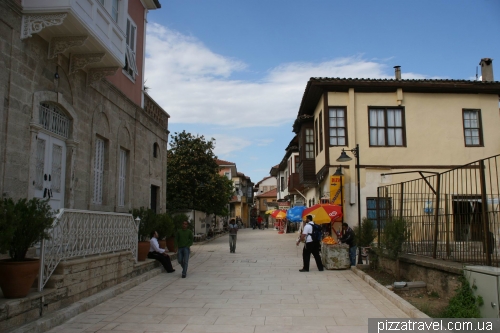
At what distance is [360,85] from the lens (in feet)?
69.7

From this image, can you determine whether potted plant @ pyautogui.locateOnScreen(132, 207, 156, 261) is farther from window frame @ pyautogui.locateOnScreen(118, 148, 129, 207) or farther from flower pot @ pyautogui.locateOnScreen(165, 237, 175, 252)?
flower pot @ pyautogui.locateOnScreen(165, 237, 175, 252)

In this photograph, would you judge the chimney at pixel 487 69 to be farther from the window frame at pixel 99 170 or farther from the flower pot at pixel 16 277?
the flower pot at pixel 16 277

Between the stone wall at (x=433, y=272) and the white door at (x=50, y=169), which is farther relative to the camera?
the white door at (x=50, y=169)

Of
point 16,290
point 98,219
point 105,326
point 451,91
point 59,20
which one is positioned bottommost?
point 105,326

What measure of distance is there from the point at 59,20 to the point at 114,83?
16.4 ft

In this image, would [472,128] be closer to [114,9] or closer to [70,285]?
[114,9]

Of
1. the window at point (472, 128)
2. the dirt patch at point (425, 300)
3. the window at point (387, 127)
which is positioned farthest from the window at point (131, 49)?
the window at point (472, 128)

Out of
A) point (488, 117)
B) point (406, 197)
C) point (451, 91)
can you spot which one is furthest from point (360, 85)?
point (406, 197)

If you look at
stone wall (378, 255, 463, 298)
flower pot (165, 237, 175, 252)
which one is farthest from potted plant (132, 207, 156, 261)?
stone wall (378, 255, 463, 298)

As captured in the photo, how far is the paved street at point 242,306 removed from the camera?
6926 millimetres

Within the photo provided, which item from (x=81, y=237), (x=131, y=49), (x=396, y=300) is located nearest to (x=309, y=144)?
(x=131, y=49)

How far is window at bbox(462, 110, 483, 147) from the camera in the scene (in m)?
21.8

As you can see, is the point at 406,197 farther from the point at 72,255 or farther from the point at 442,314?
the point at 72,255

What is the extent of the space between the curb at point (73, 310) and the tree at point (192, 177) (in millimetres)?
17773
